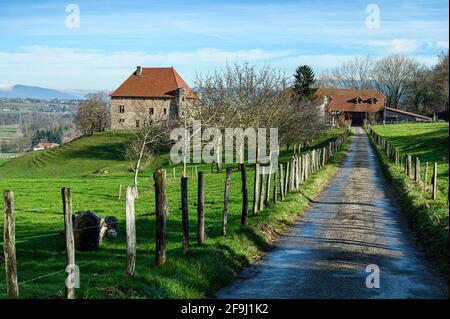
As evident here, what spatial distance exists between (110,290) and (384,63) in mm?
142103

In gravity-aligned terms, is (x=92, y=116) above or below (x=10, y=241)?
A: above

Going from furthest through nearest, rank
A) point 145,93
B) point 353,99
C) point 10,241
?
point 353,99 < point 145,93 < point 10,241

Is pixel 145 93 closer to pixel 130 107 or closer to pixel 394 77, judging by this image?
pixel 130 107

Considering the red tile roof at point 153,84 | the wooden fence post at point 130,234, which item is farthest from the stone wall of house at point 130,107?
the wooden fence post at point 130,234

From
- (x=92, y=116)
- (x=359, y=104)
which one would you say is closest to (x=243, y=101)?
(x=92, y=116)

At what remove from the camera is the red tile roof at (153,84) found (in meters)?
111

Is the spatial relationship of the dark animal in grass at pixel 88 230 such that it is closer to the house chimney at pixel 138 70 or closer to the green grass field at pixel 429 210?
the green grass field at pixel 429 210

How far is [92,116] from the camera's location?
108 metres

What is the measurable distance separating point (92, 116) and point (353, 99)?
191 ft

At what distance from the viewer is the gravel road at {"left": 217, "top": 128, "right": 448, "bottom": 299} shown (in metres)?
10.1

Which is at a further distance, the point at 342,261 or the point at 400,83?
the point at 400,83

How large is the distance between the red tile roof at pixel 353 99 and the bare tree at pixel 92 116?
46.1m

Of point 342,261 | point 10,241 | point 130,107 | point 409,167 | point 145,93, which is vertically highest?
point 145,93
